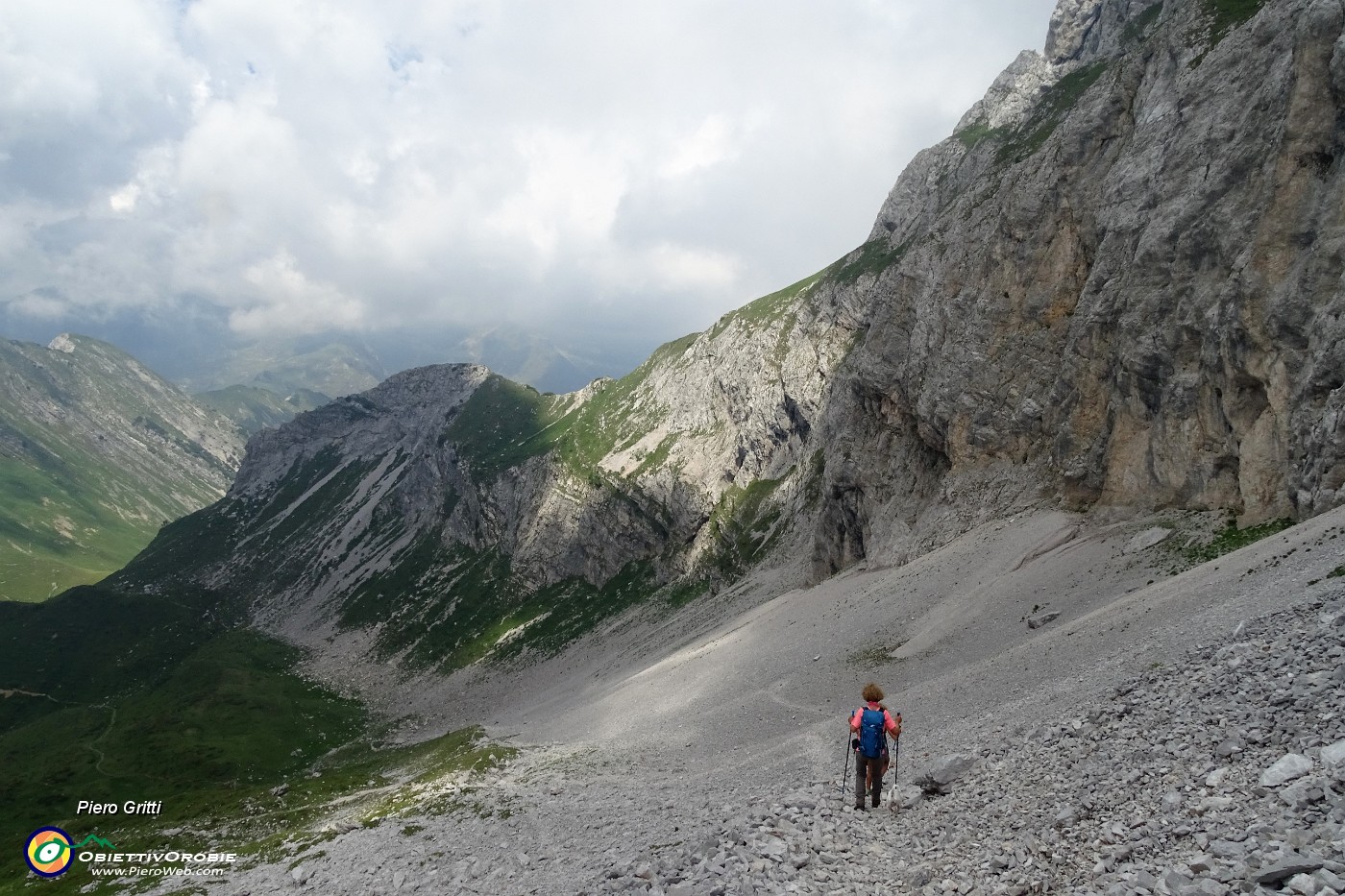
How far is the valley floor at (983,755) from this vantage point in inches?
491

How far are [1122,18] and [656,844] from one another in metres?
159

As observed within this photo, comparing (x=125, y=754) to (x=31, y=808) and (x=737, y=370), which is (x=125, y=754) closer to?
(x=31, y=808)

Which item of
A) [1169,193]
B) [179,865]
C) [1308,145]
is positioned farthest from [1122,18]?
[179,865]

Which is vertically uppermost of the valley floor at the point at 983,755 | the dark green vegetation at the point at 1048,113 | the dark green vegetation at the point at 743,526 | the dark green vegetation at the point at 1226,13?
the dark green vegetation at the point at 1048,113

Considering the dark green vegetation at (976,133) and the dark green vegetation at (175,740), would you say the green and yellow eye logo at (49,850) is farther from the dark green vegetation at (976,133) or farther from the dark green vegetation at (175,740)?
the dark green vegetation at (976,133)

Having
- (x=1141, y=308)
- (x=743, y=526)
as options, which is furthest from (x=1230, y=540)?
(x=743, y=526)

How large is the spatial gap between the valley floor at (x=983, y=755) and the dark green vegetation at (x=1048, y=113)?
5511 centimetres

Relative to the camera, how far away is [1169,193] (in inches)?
2144

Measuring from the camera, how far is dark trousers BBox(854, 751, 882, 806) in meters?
18.4

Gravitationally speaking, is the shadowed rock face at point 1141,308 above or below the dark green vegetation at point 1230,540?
above

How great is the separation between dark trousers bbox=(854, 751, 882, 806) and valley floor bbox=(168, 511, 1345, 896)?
51 cm

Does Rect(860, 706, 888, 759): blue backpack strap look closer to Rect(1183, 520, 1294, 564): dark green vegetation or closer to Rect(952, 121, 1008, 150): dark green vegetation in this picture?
Rect(1183, 520, 1294, 564): dark green vegetation

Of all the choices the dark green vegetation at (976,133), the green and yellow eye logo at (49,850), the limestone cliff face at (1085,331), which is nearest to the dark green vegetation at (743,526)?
the limestone cliff face at (1085,331)

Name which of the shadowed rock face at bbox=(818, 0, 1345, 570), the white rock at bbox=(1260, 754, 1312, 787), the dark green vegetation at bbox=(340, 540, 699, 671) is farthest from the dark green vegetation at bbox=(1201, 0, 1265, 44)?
the dark green vegetation at bbox=(340, 540, 699, 671)
